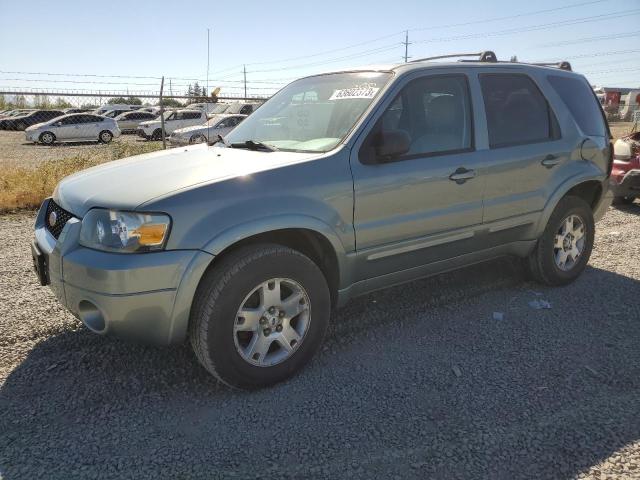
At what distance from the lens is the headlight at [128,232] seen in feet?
8.52

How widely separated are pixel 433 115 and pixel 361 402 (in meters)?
2.01

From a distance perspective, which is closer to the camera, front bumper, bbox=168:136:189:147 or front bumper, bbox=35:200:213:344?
front bumper, bbox=35:200:213:344

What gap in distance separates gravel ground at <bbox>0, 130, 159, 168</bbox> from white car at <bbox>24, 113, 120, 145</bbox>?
0.37 meters

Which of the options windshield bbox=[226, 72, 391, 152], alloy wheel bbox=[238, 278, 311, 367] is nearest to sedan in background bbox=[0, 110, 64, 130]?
windshield bbox=[226, 72, 391, 152]

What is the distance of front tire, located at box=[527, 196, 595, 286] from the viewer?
4504 millimetres

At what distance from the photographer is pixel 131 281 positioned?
255cm

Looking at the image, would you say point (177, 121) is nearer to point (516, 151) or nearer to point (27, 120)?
point (27, 120)

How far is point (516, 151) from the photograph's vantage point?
159 inches

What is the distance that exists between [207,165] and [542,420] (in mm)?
2323

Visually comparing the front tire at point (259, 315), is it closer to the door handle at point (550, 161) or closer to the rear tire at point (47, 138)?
the door handle at point (550, 161)

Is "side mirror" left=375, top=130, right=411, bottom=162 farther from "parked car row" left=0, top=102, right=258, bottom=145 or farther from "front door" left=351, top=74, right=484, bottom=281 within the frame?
"parked car row" left=0, top=102, right=258, bottom=145

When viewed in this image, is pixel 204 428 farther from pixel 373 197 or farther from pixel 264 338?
pixel 373 197

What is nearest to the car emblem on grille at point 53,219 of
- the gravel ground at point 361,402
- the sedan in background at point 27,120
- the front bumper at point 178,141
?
the gravel ground at point 361,402

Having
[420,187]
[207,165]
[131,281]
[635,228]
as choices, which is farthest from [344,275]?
[635,228]
